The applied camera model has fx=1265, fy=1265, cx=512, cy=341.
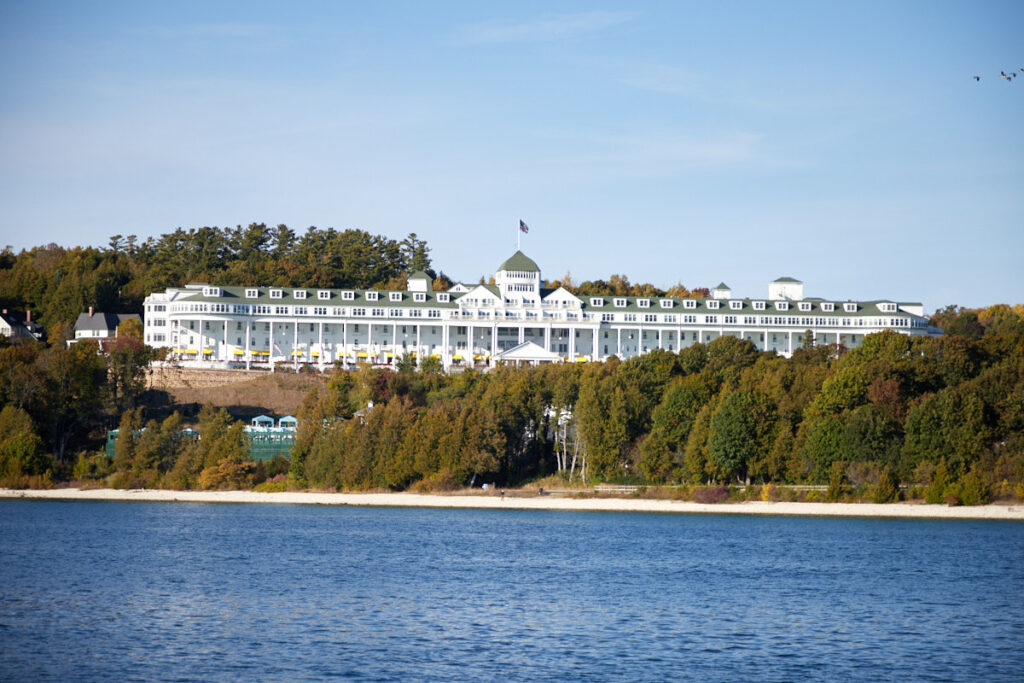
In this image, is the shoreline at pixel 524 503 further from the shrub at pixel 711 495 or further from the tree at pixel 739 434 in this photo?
the tree at pixel 739 434

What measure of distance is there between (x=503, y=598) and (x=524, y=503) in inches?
1343

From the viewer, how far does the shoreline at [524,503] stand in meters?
75.8

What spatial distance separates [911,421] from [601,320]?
60892 mm

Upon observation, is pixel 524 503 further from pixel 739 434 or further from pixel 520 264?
pixel 520 264

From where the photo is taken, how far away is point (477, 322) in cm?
13538

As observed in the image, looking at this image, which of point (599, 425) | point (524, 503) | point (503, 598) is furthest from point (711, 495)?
point (503, 598)

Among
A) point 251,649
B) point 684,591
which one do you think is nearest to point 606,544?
point 684,591

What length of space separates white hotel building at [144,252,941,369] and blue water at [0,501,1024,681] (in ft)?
186

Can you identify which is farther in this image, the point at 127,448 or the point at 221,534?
the point at 127,448

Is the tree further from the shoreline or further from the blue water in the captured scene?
the blue water

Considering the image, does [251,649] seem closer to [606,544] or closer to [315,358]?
[606,544]

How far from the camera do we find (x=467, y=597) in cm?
4825

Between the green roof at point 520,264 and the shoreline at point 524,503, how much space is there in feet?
190

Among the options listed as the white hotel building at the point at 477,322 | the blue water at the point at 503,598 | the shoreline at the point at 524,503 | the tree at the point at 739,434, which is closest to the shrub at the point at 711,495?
the shoreline at the point at 524,503
